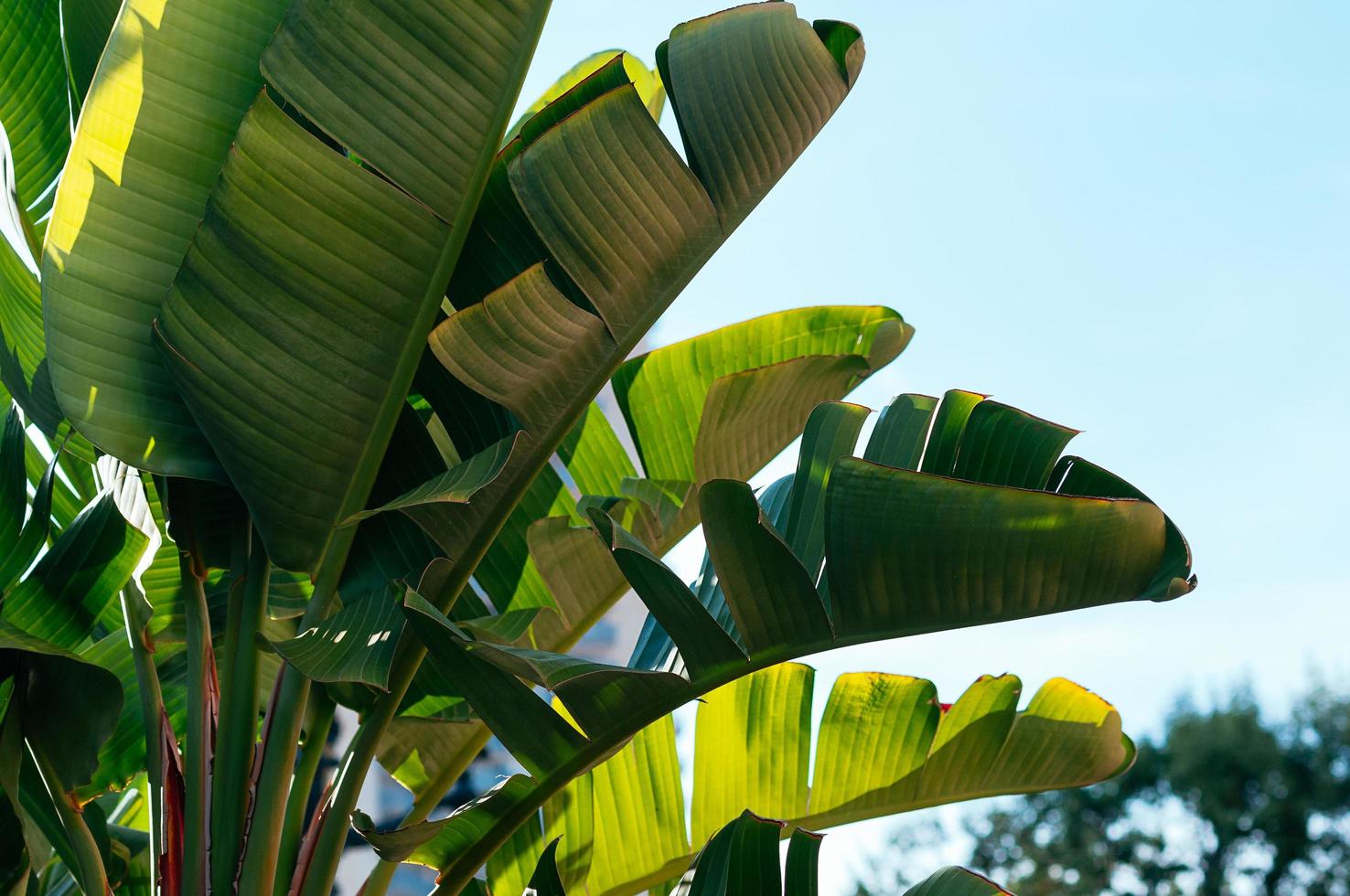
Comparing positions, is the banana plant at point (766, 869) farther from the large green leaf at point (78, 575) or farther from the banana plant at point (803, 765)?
the large green leaf at point (78, 575)

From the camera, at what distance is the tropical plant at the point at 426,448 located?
87 centimetres

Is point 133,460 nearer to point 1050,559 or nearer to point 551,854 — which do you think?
point 551,854

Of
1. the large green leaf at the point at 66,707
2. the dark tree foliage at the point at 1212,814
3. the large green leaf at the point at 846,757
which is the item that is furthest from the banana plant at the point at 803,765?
the dark tree foliage at the point at 1212,814

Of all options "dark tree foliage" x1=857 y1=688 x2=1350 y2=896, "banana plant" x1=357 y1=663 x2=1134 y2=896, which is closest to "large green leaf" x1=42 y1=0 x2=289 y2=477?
"banana plant" x1=357 y1=663 x2=1134 y2=896

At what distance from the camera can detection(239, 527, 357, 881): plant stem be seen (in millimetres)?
1106

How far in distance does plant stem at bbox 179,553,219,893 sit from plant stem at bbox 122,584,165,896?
4 cm

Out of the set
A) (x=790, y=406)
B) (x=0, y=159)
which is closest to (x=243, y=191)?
(x=0, y=159)

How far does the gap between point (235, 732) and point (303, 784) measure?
9cm

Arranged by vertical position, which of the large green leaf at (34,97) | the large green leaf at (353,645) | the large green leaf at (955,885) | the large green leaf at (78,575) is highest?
the large green leaf at (34,97)

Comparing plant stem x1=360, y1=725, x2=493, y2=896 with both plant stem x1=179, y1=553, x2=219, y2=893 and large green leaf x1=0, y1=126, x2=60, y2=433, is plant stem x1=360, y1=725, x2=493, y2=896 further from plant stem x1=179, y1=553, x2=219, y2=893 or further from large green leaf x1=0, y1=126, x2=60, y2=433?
large green leaf x1=0, y1=126, x2=60, y2=433

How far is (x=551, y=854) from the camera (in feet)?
3.34

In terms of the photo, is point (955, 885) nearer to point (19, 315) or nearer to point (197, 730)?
point (197, 730)

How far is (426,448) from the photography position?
120 centimetres

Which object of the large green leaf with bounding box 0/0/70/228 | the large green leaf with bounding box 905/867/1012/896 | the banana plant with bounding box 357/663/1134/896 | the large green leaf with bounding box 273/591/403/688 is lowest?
the large green leaf with bounding box 905/867/1012/896
